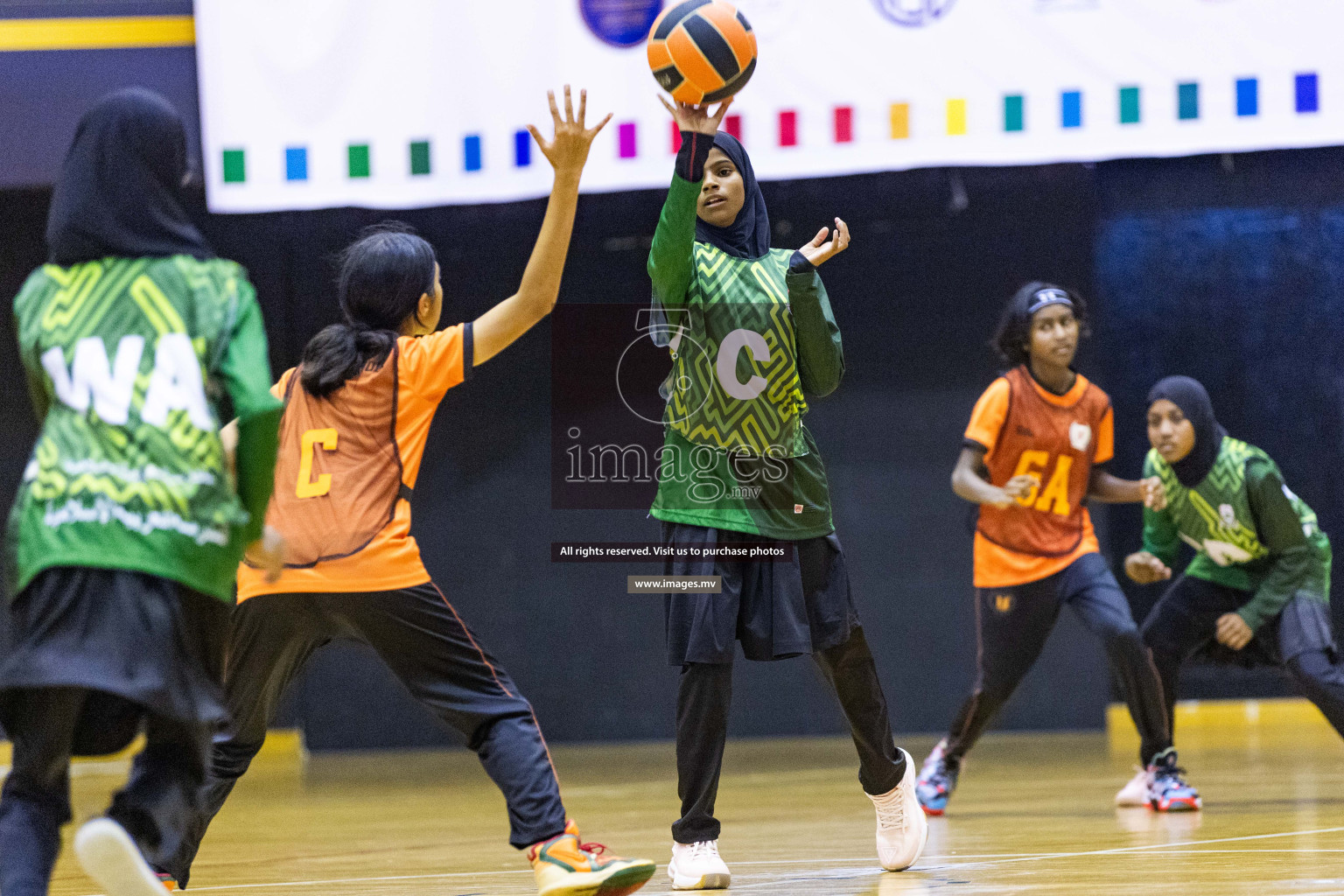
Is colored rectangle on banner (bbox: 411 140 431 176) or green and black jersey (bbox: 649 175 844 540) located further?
colored rectangle on banner (bbox: 411 140 431 176)

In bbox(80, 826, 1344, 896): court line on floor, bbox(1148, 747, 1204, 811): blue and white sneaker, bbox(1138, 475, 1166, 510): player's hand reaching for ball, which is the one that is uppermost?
bbox(1138, 475, 1166, 510): player's hand reaching for ball

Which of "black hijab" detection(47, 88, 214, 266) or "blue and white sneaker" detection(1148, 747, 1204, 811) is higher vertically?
"black hijab" detection(47, 88, 214, 266)

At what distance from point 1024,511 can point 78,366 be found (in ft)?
10.9

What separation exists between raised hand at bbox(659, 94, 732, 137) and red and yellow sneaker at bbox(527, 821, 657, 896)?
1.50 meters

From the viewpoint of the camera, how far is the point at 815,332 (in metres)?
3.24

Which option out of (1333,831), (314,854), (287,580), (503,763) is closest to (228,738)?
(287,580)

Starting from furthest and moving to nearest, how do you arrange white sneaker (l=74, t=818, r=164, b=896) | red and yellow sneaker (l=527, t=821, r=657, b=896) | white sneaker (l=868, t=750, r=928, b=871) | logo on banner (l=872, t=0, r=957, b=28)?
1. logo on banner (l=872, t=0, r=957, b=28)
2. white sneaker (l=868, t=750, r=928, b=871)
3. red and yellow sneaker (l=527, t=821, r=657, b=896)
4. white sneaker (l=74, t=818, r=164, b=896)

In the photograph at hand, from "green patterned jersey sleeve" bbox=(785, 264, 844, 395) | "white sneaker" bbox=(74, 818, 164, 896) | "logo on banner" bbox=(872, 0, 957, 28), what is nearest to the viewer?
"white sneaker" bbox=(74, 818, 164, 896)

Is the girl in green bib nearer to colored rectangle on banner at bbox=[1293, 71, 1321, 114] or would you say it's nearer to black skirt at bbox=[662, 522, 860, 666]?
colored rectangle on banner at bbox=[1293, 71, 1321, 114]

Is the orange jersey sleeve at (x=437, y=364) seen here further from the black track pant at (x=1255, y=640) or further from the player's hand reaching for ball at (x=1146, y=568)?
the black track pant at (x=1255, y=640)

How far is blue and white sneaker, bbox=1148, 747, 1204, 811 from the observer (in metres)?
4.28

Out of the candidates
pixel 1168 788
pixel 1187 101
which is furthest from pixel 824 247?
pixel 1187 101

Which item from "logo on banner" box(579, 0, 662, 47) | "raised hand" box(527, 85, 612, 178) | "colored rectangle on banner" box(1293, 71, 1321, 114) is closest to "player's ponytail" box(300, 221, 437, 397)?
"raised hand" box(527, 85, 612, 178)

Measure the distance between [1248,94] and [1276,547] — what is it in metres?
1.75
